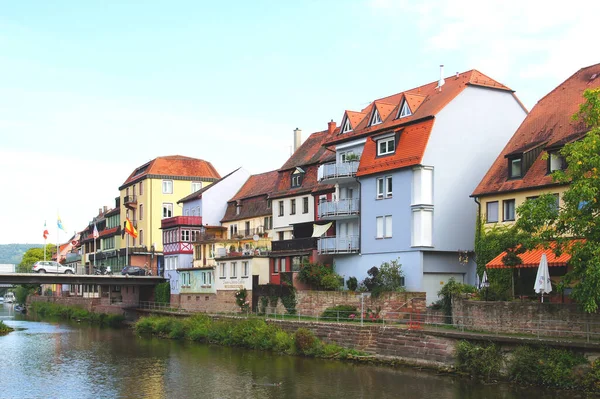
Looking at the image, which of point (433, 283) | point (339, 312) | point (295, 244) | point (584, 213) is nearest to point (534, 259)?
point (584, 213)

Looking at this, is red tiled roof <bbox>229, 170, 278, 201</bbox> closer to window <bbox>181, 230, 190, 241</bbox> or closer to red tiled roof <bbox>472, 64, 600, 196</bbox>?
window <bbox>181, 230, 190, 241</bbox>

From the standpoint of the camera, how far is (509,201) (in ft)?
143

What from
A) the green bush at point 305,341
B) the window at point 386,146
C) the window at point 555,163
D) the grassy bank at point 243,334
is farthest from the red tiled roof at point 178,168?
the window at point 555,163

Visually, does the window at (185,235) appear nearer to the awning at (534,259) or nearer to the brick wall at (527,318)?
the awning at (534,259)

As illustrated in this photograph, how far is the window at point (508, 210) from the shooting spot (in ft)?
143

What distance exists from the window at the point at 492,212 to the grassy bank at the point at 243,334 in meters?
11.1

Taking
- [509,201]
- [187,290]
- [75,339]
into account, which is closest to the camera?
[509,201]

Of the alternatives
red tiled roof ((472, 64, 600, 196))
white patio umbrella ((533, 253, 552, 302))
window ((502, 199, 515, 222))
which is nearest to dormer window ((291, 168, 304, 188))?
red tiled roof ((472, 64, 600, 196))

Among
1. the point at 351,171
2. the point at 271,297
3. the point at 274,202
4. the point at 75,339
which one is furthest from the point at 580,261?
the point at 75,339

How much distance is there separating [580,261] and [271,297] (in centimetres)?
3054

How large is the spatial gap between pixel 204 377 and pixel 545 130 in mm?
23516

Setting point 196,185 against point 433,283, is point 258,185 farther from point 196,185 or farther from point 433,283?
point 433,283

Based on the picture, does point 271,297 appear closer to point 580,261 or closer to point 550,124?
point 550,124

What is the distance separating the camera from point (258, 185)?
74438 mm
